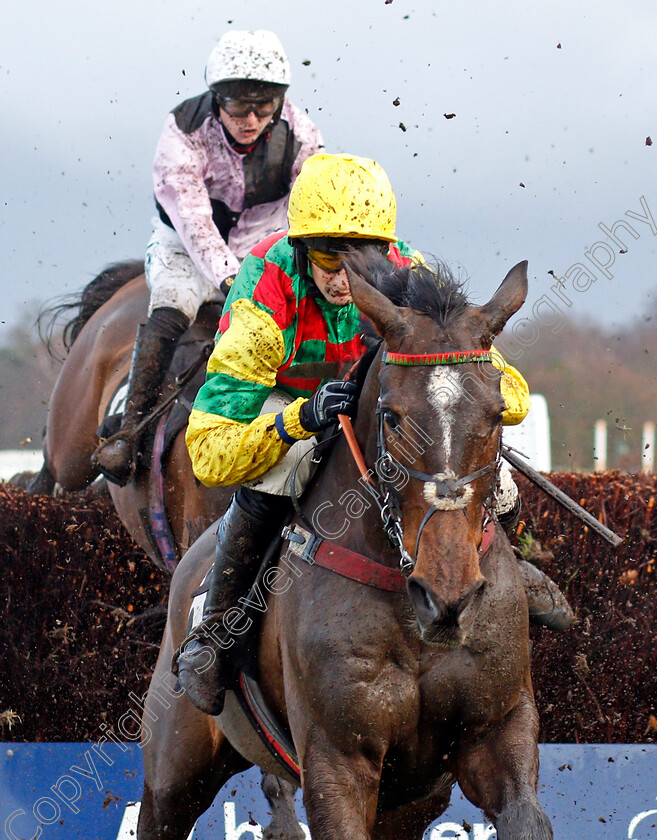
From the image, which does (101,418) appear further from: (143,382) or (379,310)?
(379,310)

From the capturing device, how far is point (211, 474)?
3416 mm

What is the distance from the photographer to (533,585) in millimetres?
3709

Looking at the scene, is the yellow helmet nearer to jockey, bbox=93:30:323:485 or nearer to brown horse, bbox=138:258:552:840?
brown horse, bbox=138:258:552:840

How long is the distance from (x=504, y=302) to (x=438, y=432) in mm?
501

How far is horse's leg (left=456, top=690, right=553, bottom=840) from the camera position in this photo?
9.17 ft

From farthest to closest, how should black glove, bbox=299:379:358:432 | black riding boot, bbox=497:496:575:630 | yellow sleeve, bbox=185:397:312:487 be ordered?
black riding boot, bbox=497:496:575:630 < yellow sleeve, bbox=185:397:312:487 < black glove, bbox=299:379:358:432

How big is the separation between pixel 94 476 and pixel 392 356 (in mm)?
4650

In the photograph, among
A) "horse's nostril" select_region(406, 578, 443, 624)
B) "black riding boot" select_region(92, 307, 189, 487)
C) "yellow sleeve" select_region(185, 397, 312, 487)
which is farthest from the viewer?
"black riding boot" select_region(92, 307, 189, 487)

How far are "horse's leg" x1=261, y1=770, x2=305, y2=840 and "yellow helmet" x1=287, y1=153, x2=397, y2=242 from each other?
2456 millimetres

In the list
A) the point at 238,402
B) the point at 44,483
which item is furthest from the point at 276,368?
the point at 44,483

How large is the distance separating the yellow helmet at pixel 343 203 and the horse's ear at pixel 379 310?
45cm

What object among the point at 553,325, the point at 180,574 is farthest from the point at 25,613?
the point at 553,325

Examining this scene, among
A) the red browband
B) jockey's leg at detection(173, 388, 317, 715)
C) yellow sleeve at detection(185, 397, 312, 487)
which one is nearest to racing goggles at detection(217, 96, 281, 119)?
yellow sleeve at detection(185, 397, 312, 487)

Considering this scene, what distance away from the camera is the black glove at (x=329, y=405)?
312cm
